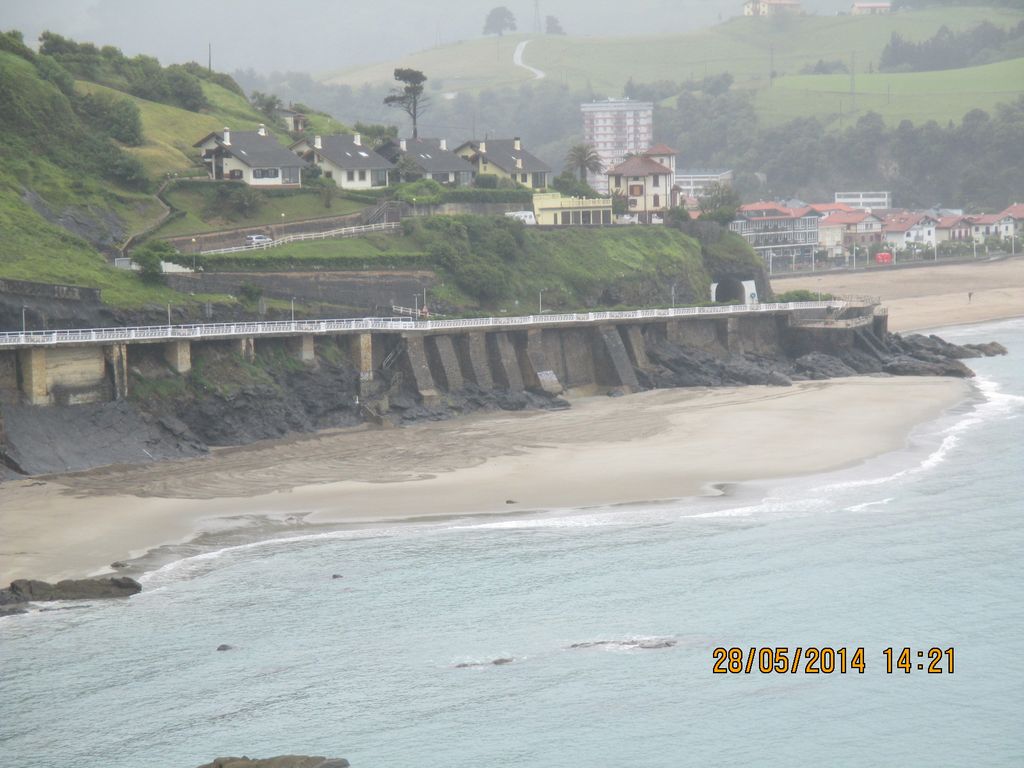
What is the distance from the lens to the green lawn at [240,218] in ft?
260

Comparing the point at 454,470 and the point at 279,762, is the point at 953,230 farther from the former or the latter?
the point at 279,762

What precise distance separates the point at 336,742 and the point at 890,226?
139 metres

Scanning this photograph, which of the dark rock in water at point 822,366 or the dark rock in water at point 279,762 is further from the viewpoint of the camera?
the dark rock in water at point 822,366

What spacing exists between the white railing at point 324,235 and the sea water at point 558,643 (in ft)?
106

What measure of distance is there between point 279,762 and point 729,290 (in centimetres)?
7275

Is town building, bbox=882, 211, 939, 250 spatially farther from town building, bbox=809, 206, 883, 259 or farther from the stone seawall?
the stone seawall

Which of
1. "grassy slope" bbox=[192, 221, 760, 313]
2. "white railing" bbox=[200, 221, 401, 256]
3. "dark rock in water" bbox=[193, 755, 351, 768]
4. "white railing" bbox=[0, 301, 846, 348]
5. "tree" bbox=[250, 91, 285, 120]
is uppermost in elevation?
"tree" bbox=[250, 91, 285, 120]

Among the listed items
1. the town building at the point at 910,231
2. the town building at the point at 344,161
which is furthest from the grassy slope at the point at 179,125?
the town building at the point at 910,231

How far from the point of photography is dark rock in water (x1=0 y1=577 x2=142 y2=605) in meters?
39.9

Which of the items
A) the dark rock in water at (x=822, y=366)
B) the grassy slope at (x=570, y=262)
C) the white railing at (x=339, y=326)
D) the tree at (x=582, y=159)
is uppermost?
the tree at (x=582, y=159)

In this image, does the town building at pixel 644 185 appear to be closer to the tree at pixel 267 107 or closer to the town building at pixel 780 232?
the tree at pixel 267 107

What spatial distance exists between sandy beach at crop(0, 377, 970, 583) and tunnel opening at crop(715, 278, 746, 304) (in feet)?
85.5

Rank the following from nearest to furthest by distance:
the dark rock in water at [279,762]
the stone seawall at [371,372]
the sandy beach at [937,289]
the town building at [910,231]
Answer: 1. the dark rock in water at [279,762]
2. the stone seawall at [371,372]
3. the sandy beach at [937,289]
4. the town building at [910,231]

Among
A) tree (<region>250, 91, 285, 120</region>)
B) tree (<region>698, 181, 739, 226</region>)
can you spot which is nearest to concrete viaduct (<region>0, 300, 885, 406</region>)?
tree (<region>698, 181, 739, 226</region>)
